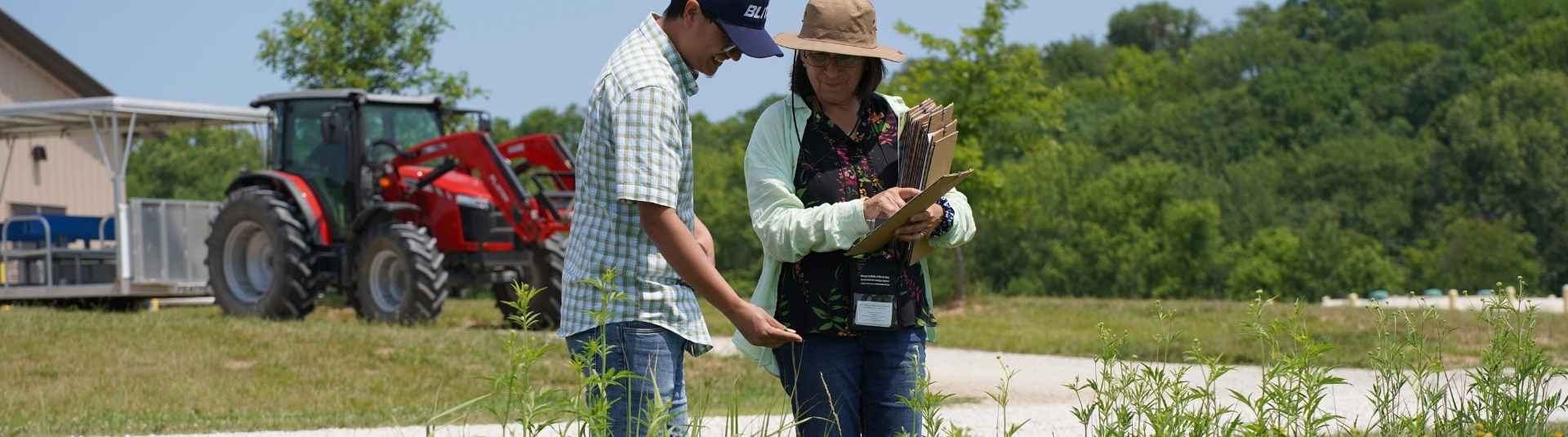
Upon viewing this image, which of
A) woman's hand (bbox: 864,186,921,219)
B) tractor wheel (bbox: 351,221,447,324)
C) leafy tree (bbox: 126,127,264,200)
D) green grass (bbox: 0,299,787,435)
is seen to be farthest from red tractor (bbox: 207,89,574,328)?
leafy tree (bbox: 126,127,264,200)

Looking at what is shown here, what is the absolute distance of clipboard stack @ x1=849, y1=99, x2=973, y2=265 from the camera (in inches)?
137

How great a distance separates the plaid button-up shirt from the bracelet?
0.66 meters

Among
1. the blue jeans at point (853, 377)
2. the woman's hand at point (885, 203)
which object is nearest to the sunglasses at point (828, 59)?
the woman's hand at point (885, 203)

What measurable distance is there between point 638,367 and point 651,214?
0.34 metres

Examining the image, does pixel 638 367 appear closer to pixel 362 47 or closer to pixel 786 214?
pixel 786 214

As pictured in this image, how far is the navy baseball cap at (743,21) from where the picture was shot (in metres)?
3.11

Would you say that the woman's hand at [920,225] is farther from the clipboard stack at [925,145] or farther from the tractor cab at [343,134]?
the tractor cab at [343,134]

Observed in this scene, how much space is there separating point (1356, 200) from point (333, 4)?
4148cm

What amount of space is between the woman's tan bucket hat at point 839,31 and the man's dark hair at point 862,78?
66mm

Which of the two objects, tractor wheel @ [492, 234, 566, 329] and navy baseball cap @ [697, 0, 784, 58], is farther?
tractor wheel @ [492, 234, 566, 329]

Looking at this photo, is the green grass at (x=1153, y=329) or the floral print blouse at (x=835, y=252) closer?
the floral print blouse at (x=835, y=252)

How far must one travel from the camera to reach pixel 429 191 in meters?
14.5

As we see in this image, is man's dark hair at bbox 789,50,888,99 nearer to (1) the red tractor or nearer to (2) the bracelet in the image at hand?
(2) the bracelet

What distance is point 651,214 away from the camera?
3.03m
